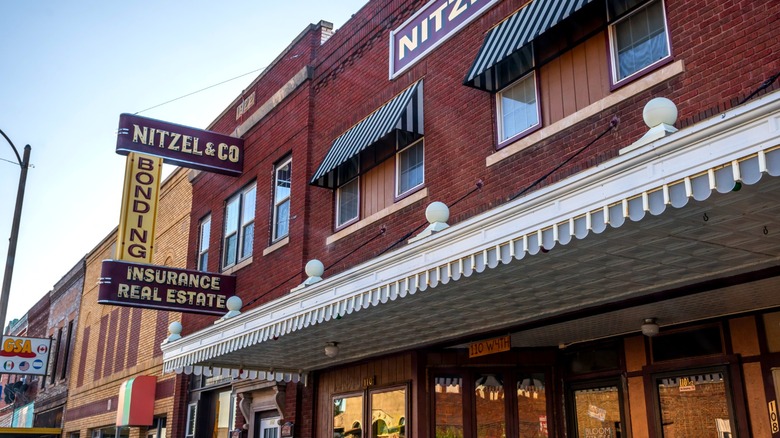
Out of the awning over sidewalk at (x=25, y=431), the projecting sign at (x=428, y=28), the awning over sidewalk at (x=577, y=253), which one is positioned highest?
the projecting sign at (x=428, y=28)

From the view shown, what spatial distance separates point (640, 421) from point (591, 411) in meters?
0.77

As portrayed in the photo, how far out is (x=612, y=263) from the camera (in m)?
7.14

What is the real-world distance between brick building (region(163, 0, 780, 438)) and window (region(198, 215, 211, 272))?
12.2ft

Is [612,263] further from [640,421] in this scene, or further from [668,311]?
[640,421]

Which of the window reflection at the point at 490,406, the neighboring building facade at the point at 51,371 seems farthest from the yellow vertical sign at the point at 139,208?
the neighboring building facade at the point at 51,371

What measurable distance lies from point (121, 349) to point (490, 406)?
644 inches

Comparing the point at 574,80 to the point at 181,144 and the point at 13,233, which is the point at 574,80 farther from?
the point at 13,233

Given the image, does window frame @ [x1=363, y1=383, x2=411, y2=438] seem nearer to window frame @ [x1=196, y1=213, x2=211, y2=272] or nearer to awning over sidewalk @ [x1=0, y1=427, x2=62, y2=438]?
window frame @ [x1=196, y1=213, x2=211, y2=272]

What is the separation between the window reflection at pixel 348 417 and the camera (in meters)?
12.1

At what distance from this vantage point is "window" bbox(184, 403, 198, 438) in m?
17.2

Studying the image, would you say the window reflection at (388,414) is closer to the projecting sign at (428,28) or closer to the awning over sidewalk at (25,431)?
the projecting sign at (428,28)

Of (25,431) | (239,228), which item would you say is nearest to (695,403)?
(239,228)

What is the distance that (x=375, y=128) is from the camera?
11562 mm

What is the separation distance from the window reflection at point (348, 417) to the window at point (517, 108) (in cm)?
491
